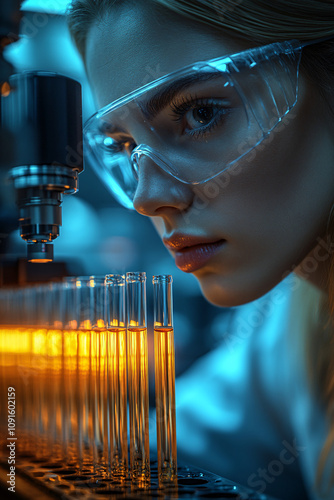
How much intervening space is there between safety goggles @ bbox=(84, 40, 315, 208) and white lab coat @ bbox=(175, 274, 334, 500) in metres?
0.43

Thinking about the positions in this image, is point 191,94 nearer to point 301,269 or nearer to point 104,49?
point 104,49

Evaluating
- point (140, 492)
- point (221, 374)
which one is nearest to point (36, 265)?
point (140, 492)

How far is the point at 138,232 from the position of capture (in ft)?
3.00

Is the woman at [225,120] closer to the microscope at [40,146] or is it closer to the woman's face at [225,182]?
the woman's face at [225,182]

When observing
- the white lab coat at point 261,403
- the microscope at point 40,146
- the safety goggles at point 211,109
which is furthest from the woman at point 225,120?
the white lab coat at point 261,403

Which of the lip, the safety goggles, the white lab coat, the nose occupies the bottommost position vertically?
the white lab coat

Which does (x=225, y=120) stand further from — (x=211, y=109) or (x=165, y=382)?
(x=165, y=382)

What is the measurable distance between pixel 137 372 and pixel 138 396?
0.08 feet

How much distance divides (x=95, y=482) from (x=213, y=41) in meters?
0.45

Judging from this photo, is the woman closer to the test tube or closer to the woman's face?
the woman's face

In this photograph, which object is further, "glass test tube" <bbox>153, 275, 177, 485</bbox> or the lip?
the lip

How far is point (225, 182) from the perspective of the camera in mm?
584

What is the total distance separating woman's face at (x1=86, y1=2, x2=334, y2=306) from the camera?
577 mm

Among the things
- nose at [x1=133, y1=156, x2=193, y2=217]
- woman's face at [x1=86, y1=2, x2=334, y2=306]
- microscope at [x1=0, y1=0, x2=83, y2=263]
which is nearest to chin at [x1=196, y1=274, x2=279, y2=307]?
woman's face at [x1=86, y1=2, x2=334, y2=306]
